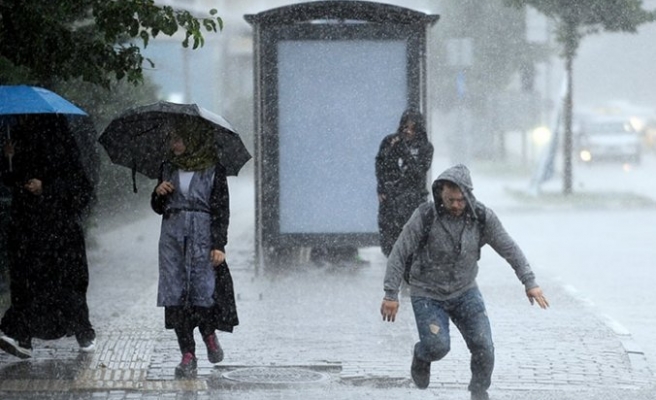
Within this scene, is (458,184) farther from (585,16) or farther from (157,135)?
(585,16)

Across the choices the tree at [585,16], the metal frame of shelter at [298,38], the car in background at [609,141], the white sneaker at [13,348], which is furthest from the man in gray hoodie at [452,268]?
the car in background at [609,141]

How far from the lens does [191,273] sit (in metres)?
9.66

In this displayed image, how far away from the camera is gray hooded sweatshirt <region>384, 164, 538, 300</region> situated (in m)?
8.56

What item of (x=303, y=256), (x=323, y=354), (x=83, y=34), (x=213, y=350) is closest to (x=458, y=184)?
(x=213, y=350)

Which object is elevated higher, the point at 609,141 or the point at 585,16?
the point at 585,16

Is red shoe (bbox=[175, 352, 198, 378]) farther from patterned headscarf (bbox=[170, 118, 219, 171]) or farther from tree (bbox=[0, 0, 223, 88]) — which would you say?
tree (bbox=[0, 0, 223, 88])

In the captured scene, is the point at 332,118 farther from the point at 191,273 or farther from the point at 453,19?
the point at 453,19

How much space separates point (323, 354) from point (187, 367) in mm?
1237

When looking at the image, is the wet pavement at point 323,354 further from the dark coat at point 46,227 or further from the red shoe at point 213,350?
the dark coat at point 46,227

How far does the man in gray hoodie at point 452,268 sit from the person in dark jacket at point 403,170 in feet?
17.7

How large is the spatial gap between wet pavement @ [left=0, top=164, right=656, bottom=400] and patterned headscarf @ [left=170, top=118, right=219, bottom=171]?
50.0 inches

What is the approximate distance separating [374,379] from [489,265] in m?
8.39

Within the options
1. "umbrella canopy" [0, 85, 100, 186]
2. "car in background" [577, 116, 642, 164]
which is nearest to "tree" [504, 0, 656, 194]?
"umbrella canopy" [0, 85, 100, 186]

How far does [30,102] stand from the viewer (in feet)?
34.3
